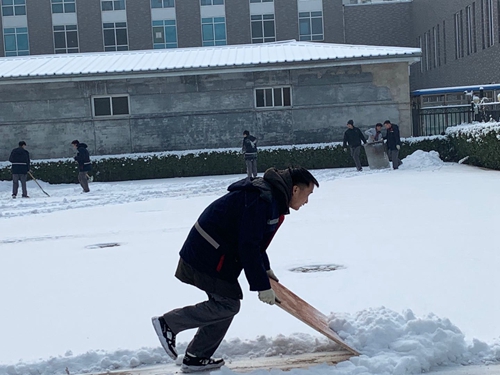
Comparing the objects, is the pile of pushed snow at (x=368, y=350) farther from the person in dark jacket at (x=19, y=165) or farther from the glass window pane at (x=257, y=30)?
the glass window pane at (x=257, y=30)

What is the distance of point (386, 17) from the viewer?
2154 inches

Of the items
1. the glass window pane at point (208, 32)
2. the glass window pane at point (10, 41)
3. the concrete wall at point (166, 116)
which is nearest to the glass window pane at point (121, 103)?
the concrete wall at point (166, 116)

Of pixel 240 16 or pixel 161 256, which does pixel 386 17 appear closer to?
pixel 240 16

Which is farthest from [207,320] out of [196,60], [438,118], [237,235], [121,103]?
[438,118]

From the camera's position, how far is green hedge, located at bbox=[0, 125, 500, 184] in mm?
25891

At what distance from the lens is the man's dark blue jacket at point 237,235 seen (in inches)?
177

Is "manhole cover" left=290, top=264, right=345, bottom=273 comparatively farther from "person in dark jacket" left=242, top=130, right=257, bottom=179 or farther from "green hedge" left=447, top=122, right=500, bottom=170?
"person in dark jacket" left=242, top=130, right=257, bottom=179

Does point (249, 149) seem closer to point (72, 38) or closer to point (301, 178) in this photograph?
point (301, 178)

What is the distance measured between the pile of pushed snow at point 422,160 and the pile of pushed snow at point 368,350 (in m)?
18.4

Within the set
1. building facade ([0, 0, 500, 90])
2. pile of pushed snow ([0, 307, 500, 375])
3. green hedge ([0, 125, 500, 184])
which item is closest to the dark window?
green hedge ([0, 125, 500, 184])

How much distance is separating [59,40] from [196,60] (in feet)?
80.3

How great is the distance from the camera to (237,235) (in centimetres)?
465

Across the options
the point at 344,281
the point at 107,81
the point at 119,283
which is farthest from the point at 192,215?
the point at 107,81

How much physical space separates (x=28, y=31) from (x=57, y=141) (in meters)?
25.1
